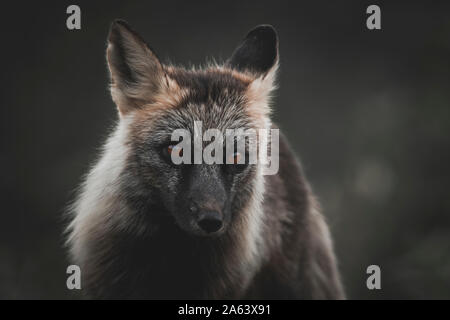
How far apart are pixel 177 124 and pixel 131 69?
65 cm

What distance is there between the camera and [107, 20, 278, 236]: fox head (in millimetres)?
4238

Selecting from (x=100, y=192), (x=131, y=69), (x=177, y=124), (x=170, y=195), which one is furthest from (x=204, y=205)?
(x=131, y=69)

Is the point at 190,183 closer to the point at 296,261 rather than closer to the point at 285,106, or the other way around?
the point at 296,261

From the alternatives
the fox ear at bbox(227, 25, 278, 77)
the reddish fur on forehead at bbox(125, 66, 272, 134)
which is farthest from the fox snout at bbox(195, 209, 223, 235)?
the fox ear at bbox(227, 25, 278, 77)

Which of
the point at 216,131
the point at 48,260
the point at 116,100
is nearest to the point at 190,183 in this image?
the point at 216,131

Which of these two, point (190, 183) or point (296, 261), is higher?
point (190, 183)

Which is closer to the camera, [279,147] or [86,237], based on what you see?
[86,237]

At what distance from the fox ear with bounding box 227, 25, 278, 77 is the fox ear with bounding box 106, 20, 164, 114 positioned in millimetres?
984

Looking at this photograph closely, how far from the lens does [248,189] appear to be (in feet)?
15.6

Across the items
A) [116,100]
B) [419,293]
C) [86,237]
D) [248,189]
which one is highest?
[116,100]

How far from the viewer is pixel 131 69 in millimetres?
4652

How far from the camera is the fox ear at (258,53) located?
16.7 feet

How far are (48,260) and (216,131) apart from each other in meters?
5.62

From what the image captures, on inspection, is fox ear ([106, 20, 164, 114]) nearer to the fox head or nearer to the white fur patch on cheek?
the fox head
